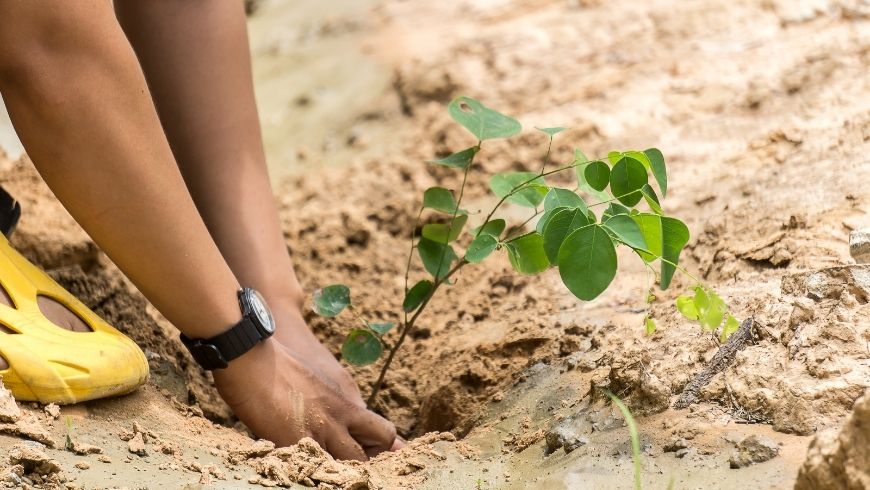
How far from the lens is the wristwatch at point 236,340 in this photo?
163 centimetres

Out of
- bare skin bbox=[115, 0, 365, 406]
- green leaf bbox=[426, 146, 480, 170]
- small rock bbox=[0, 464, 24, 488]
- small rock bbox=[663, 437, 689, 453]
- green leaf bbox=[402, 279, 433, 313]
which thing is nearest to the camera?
small rock bbox=[0, 464, 24, 488]

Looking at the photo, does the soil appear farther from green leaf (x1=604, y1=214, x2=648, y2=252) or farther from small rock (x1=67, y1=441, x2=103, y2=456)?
green leaf (x1=604, y1=214, x2=648, y2=252)

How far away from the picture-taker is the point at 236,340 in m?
1.64

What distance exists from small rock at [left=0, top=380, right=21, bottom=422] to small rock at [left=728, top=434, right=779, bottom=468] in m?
0.96

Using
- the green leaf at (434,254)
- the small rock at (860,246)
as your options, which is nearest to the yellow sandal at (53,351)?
the green leaf at (434,254)

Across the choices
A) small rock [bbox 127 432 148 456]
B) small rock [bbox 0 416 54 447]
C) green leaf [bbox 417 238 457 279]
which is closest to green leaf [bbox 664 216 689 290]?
green leaf [bbox 417 238 457 279]

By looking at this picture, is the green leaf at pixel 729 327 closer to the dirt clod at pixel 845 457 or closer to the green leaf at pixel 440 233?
the dirt clod at pixel 845 457

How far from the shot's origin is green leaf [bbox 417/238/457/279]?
5.84 ft

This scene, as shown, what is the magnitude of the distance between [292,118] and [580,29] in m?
1.00

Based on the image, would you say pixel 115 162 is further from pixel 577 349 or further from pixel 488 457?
pixel 577 349

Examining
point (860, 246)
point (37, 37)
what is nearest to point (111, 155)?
point (37, 37)

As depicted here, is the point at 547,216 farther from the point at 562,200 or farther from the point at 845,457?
the point at 845,457

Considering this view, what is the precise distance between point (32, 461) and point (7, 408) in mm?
153

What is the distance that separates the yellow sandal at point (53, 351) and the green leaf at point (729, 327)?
905 mm
